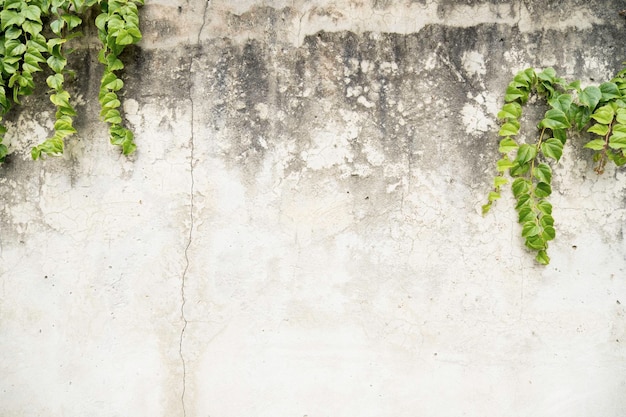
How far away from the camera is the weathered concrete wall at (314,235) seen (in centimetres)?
212

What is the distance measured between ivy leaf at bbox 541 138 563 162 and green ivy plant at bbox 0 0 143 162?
1.62m

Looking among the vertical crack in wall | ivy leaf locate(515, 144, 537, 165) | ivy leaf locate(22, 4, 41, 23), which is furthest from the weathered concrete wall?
ivy leaf locate(22, 4, 41, 23)

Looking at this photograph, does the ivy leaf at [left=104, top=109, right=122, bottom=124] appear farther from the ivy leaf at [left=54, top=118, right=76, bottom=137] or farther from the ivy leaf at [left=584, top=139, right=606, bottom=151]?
the ivy leaf at [left=584, top=139, right=606, bottom=151]

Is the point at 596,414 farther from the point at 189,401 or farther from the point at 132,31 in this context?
the point at 132,31

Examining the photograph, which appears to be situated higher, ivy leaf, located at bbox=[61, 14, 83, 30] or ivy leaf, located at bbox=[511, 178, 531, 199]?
ivy leaf, located at bbox=[61, 14, 83, 30]

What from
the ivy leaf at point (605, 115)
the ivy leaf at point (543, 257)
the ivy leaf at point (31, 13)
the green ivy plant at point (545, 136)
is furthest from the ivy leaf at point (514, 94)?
the ivy leaf at point (31, 13)

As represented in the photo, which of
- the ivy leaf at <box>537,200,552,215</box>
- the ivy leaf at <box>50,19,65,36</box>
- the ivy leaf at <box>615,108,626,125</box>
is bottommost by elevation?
the ivy leaf at <box>537,200,552,215</box>

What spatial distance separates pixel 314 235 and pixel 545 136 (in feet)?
3.29

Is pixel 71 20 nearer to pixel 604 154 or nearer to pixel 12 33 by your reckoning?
pixel 12 33

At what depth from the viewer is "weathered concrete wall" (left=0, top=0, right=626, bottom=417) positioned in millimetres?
2117

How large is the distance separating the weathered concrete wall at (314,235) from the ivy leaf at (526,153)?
12 centimetres

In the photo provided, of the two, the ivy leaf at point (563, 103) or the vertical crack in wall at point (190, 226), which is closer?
the ivy leaf at point (563, 103)

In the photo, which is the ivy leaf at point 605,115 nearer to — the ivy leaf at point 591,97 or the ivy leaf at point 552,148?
the ivy leaf at point 591,97

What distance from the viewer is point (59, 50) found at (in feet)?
6.97
